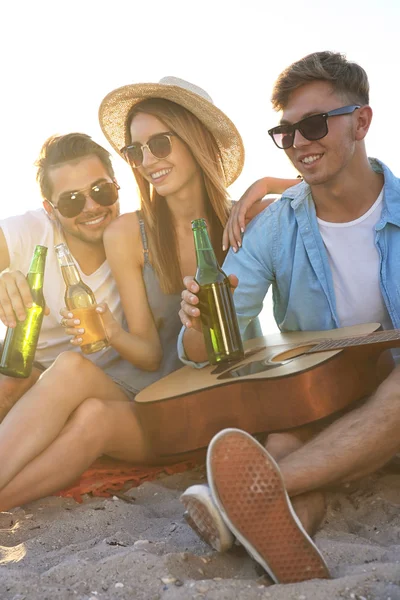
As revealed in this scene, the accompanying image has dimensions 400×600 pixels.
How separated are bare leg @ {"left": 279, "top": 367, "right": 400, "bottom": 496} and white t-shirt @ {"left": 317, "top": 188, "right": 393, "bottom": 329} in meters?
0.75

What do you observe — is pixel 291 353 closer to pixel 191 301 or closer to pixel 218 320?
pixel 218 320

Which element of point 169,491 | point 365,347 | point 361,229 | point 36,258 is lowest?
point 169,491

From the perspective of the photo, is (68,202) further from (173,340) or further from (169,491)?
(169,491)

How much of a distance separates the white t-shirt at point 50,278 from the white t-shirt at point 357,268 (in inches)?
44.4

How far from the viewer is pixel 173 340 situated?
3.58 metres

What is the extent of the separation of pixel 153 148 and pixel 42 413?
1.35 metres

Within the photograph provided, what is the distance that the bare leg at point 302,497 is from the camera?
6.69ft

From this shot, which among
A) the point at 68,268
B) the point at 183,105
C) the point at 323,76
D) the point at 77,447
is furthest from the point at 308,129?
the point at 77,447

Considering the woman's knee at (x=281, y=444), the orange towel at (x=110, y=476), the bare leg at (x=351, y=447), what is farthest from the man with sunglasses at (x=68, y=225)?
the bare leg at (x=351, y=447)

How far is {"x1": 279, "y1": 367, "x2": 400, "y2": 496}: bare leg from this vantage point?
6.68 feet

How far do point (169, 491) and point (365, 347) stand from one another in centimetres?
94

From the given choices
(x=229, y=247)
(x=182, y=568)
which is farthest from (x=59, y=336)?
(x=182, y=568)

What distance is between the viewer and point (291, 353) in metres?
2.79

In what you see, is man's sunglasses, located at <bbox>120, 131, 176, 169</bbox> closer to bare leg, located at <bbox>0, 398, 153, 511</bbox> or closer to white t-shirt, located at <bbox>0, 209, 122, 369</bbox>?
white t-shirt, located at <bbox>0, 209, 122, 369</bbox>
